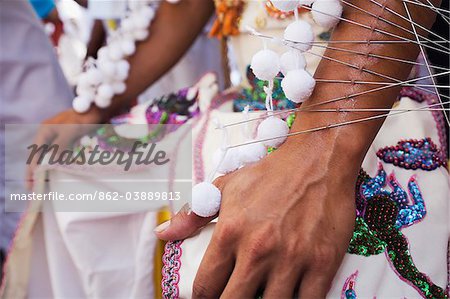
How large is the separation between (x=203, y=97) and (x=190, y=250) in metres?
0.45

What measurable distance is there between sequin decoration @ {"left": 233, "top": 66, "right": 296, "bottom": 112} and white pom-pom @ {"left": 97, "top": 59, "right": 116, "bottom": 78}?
0.96 ft

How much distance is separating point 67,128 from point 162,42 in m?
0.25

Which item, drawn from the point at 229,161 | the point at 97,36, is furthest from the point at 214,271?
the point at 97,36

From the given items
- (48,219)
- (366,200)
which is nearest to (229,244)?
(366,200)

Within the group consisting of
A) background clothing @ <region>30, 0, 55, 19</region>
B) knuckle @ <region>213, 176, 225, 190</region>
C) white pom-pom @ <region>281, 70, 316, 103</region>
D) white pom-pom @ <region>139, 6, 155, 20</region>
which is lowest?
background clothing @ <region>30, 0, 55, 19</region>

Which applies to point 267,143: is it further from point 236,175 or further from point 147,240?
point 147,240

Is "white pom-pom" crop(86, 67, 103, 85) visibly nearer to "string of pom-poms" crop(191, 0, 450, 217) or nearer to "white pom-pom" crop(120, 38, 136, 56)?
"white pom-pom" crop(120, 38, 136, 56)

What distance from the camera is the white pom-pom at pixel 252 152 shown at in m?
0.66

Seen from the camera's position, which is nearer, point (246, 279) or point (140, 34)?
point (246, 279)

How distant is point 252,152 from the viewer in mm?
664

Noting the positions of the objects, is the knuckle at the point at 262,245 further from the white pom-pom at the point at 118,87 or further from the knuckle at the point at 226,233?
the white pom-pom at the point at 118,87

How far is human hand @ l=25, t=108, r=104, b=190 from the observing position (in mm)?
1148

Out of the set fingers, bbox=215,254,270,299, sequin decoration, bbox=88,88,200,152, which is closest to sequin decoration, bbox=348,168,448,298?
fingers, bbox=215,254,270,299

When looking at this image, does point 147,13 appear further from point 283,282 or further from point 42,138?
point 283,282
